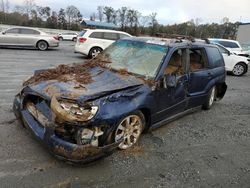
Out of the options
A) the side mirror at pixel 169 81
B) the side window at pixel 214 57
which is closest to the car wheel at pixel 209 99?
the side window at pixel 214 57

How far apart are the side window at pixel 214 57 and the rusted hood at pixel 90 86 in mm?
2660

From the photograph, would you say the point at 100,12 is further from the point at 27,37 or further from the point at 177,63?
the point at 177,63

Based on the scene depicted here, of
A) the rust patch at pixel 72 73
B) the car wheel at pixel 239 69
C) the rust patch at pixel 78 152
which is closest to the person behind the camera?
the rust patch at pixel 78 152

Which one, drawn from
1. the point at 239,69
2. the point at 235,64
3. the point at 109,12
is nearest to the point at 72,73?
the point at 235,64

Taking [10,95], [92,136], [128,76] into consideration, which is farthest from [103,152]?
[10,95]

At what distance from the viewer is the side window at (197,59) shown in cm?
559

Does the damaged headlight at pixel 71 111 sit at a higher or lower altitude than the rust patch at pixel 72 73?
lower

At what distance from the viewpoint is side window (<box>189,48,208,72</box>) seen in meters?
5.59

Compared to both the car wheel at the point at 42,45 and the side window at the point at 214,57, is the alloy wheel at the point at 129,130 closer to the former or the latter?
the side window at the point at 214,57

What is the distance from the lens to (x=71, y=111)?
11.4 feet

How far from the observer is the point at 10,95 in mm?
6641

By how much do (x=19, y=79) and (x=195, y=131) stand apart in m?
5.62

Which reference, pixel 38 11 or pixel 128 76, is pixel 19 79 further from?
pixel 38 11

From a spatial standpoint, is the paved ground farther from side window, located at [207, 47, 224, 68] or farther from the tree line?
the tree line
